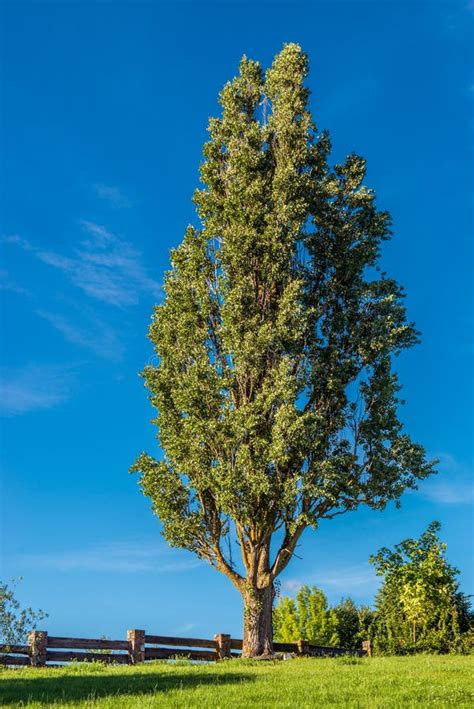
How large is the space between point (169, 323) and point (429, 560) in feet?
50.7

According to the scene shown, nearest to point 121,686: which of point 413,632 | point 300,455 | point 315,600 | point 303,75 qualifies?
point 300,455

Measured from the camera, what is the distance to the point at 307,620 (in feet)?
134

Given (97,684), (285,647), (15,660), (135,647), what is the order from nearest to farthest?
(97,684), (15,660), (135,647), (285,647)

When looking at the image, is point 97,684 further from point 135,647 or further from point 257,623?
point 257,623

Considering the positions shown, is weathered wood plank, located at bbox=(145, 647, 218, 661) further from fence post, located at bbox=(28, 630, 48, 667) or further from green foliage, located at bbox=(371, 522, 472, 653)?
green foliage, located at bbox=(371, 522, 472, 653)

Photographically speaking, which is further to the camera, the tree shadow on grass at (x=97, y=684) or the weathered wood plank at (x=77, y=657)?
the weathered wood plank at (x=77, y=657)

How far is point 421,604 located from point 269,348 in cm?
1322

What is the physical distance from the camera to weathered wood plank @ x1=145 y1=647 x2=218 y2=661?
23.4 m

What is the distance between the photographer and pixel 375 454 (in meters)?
26.7

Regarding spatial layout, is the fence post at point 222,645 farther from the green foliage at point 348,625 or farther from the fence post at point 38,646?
the green foliage at point 348,625

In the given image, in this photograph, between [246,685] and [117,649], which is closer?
[246,685]

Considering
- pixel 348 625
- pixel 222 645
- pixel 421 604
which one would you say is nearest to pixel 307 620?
pixel 348 625

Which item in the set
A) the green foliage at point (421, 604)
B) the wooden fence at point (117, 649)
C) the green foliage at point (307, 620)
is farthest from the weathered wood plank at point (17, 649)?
the green foliage at point (307, 620)

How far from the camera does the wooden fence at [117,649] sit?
2159 centimetres
